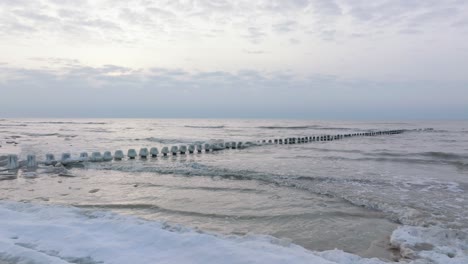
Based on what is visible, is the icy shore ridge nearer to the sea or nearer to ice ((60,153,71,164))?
the sea

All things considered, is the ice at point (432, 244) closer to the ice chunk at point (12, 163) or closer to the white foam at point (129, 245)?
the white foam at point (129, 245)

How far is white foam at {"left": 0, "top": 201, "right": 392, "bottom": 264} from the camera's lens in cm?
421

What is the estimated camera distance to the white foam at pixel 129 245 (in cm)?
421

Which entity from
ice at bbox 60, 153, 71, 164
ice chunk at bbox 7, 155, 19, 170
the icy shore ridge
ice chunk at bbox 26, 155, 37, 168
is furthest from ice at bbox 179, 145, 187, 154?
the icy shore ridge

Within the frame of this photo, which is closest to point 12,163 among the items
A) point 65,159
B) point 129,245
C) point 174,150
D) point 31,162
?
point 31,162

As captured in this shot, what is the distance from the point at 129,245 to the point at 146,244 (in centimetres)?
21

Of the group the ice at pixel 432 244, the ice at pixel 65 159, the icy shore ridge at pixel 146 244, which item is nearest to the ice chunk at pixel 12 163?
the ice at pixel 65 159

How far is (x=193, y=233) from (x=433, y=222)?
16.9ft

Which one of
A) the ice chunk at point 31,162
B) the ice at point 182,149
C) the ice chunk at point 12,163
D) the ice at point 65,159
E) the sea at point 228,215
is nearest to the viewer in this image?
the sea at point 228,215

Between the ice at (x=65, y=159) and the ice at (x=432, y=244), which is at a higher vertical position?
the ice at (x=65, y=159)

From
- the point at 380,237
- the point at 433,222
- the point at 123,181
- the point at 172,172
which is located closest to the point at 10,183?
the point at 123,181

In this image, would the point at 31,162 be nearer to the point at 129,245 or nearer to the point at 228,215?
the point at 228,215

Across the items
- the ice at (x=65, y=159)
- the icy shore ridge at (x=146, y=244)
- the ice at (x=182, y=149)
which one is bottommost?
the ice at (x=182, y=149)

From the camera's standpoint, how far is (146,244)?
186 inches
